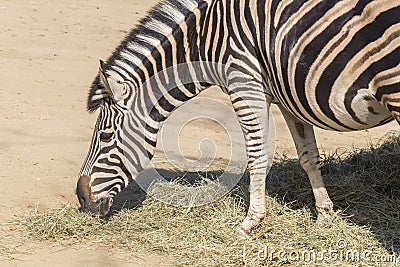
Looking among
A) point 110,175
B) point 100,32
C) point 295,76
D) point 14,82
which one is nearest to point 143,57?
point 110,175

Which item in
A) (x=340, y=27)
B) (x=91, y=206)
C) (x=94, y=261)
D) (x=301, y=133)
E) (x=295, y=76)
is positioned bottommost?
(x=94, y=261)

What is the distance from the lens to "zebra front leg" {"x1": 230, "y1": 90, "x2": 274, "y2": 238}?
5.27 metres

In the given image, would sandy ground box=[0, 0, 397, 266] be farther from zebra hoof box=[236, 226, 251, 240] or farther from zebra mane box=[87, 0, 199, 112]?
zebra mane box=[87, 0, 199, 112]

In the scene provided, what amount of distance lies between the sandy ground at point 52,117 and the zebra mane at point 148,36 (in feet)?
3.94

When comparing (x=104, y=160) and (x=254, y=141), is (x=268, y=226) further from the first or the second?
(x=104, y=160)

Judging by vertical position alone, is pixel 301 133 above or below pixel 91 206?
above

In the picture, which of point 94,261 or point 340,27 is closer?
point 340,27

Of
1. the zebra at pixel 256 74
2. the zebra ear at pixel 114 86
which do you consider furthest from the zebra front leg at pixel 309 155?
the zebra ear at pixel 114 86

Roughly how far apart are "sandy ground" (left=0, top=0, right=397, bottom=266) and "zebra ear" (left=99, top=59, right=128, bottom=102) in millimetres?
1249

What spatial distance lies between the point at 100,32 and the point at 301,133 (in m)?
7.46

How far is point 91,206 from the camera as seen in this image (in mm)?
5539

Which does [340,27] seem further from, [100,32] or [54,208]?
[100,32]

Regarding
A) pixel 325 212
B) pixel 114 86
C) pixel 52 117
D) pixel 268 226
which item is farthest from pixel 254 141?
pixel 52 117

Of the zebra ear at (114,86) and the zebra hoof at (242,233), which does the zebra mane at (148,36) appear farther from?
the zebra hoof at (242,233)
